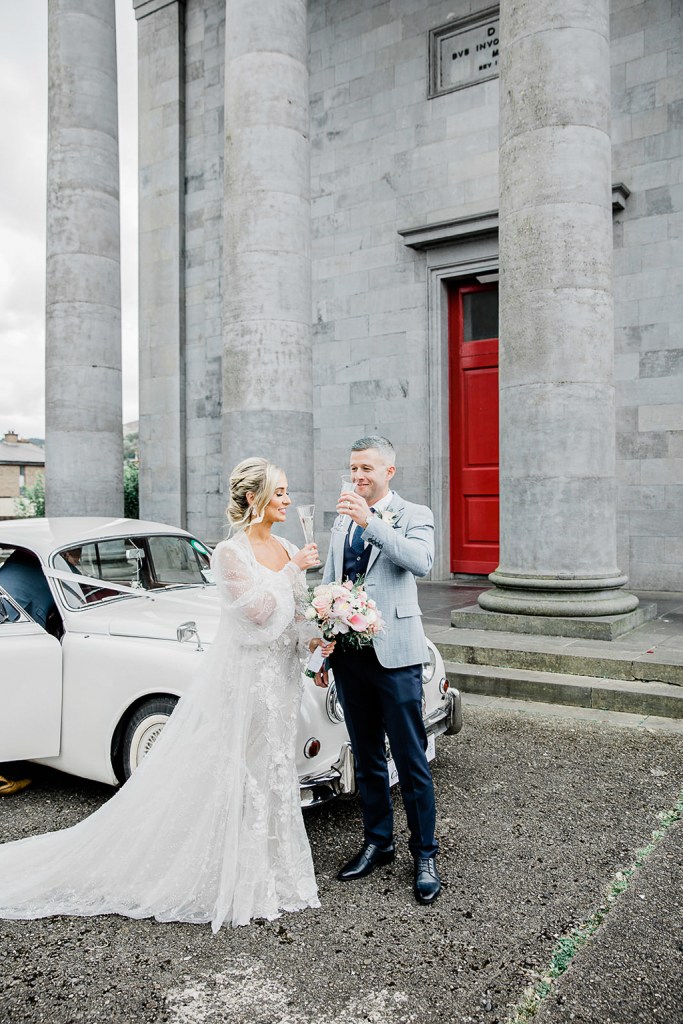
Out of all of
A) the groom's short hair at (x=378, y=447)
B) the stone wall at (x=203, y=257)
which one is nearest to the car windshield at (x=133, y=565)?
the groom's short hair at (x=378, y=447)

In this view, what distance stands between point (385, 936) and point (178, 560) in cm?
318

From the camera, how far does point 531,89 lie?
25.6ft

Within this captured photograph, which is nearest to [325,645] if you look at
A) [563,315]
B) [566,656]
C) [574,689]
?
[574,689]

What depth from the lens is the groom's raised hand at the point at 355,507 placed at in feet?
11.6

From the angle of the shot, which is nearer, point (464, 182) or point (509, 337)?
point (509, 337)

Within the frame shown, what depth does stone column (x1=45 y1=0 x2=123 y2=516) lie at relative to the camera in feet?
42.3

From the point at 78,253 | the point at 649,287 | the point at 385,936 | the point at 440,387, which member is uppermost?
the point at 78,253

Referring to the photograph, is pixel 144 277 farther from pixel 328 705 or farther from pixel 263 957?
pixel 263 957

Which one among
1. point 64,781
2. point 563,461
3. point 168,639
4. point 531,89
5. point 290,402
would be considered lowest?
point 64,781

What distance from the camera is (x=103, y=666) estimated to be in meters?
4.61

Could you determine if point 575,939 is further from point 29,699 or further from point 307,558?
point 29,699

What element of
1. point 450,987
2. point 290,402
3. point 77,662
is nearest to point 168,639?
point 77,662

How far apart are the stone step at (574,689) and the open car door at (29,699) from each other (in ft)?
11.5

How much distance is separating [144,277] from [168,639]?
484 inches
